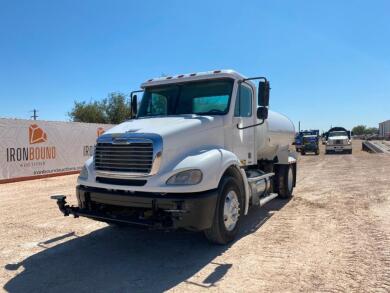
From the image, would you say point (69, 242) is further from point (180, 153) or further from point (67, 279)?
point (180, 153)

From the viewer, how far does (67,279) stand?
450 centimetres

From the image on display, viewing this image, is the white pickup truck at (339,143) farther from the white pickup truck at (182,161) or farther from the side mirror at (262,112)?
the side mirror at (262,112)

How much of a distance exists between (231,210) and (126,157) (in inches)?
72.0

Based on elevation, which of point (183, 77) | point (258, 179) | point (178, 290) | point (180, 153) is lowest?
point (178, 290)

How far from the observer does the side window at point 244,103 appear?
675cm

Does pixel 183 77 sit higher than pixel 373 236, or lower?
higher

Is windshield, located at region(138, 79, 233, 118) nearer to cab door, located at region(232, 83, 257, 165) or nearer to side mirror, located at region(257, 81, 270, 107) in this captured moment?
cab door, located at region(232, 83, 257, 165)

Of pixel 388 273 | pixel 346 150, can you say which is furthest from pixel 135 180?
pixel 346 150

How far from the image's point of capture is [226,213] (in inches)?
222

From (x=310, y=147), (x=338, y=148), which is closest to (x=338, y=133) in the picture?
(x=338, y=148)

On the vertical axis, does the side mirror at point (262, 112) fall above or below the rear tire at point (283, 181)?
above

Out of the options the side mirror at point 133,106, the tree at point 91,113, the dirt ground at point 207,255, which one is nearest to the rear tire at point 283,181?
the dirt ground at point 207,255

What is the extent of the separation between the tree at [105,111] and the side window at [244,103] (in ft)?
134

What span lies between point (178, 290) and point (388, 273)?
255 centimetres
